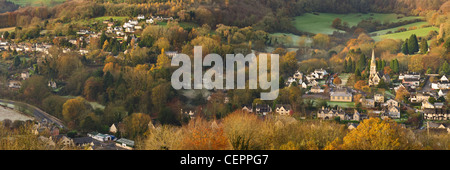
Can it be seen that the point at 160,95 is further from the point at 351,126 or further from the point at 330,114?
the point at 351,126

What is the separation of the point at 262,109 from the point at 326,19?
99.2 feet

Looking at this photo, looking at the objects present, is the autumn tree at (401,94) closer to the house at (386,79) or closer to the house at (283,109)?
the house at (386,79)

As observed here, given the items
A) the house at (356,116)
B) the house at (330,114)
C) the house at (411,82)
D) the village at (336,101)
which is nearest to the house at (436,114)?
the village at (336,101)

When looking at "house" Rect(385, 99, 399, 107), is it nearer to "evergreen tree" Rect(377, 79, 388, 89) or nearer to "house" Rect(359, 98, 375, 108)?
"house" Rect(359, 98, 375, 108)

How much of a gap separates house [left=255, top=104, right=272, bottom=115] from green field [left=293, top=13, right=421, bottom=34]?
77.2ft

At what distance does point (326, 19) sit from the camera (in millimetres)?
51906

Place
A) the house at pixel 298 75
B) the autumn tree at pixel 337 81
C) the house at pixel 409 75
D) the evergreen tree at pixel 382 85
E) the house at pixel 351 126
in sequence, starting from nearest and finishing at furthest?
the house at pixel 351 126, the evergreen tree at pixel 382 85, the autumn tree at pixel 337 81, the house at pixel 409 75, the house at pixel 298 75

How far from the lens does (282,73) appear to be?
29.9 metres

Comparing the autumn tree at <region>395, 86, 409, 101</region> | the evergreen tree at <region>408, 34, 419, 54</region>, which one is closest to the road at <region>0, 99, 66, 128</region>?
the autumn tree at <region>395, 86, 409, 101</region>

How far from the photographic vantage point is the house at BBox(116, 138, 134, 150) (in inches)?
750

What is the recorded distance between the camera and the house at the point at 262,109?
23.4 meters

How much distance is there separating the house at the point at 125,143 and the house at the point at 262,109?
20.0ft

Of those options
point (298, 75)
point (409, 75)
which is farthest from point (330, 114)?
point (409, 75)
